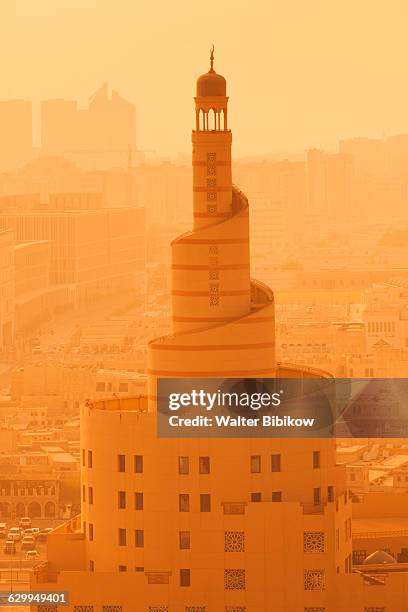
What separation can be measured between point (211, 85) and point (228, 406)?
10.3ft

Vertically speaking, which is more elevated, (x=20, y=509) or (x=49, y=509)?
(x=49, y=509)

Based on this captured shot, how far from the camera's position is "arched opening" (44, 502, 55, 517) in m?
43.9

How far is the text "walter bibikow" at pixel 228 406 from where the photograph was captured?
1059 inches

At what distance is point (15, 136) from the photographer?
10569 centimetres

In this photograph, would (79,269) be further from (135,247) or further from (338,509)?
(338,509)

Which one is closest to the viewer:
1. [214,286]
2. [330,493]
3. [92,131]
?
[330,493]

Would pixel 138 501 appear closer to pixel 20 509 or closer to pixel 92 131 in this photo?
pixel 20 509

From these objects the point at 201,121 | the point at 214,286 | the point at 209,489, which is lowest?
the point at 209,489

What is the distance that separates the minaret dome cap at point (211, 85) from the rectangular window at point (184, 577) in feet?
15.0

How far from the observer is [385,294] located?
77.9m

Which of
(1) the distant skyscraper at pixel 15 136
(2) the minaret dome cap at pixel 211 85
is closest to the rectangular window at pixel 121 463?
(2) the minaret dome cap at pixel 211 85

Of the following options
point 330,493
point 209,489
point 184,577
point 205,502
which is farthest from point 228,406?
point 184,577

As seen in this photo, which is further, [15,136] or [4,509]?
[15,136]

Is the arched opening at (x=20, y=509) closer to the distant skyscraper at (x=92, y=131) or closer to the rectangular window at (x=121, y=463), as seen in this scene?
the rectangular window at (x=121, y=463)
